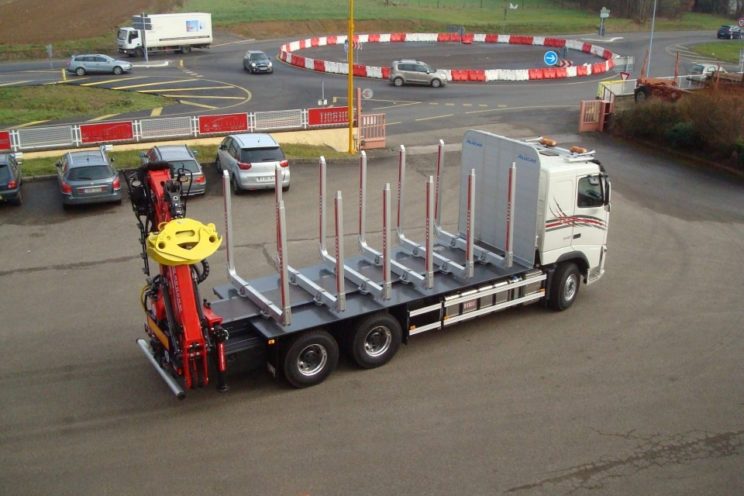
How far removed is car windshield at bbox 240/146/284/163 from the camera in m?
21.4

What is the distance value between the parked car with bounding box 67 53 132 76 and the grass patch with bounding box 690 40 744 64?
43783 millimetres

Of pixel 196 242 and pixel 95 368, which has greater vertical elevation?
pixel 196 242

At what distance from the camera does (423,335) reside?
12883 millimetres

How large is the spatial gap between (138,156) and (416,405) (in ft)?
56.0

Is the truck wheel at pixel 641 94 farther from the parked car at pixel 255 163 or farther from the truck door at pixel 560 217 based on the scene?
the truck door at pixel 560 217

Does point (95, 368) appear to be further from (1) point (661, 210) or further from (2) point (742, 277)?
(1) point (661, 210)

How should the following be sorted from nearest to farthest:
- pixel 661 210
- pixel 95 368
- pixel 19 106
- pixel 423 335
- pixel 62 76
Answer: pixel 95 368 < pixel 423 335 < pixel 661 210 < pixel 19 106 < pixel 62 76

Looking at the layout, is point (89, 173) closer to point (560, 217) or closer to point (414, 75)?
point (560, 217)

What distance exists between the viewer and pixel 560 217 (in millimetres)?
13109

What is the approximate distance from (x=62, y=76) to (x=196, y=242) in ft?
125

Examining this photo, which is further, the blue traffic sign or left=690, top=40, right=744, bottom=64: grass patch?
left=690, top=40, right=744, bottom=64: grass patch

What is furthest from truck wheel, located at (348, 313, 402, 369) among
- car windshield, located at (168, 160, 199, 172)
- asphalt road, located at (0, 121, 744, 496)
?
car windshield, located at (168, 160, 199, 172)

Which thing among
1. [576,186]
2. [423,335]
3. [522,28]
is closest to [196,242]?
[423,335]

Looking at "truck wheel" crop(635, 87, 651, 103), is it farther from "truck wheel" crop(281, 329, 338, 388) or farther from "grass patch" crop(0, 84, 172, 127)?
"truck wheel" crop(281, 329, 338, 388)
